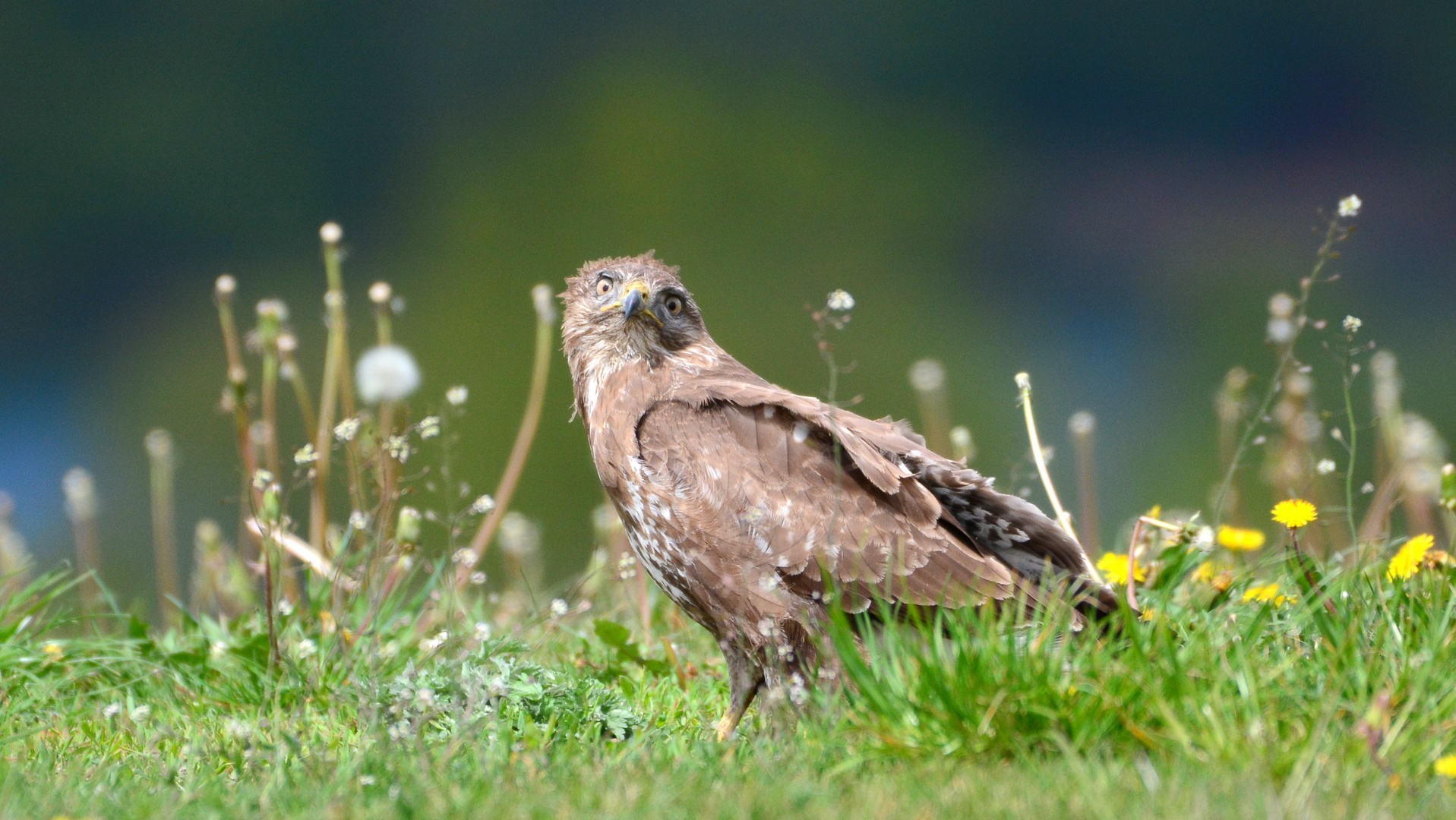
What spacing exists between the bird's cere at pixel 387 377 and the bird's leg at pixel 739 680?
5.10 feet

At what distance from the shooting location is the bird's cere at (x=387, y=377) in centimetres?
427

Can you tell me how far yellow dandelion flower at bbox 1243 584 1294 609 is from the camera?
3.30m

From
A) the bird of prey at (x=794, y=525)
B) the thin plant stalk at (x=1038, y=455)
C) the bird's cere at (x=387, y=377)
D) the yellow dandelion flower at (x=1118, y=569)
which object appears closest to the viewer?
the bird of prey at (x=794, y=525)

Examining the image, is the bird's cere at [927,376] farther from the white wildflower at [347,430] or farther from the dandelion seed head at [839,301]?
the white wildflower at [347,430]

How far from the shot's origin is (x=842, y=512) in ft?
10.8

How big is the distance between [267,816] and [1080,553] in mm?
2112

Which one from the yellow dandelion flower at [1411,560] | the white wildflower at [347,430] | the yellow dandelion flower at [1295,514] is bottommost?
the yellow dandelion flower at [1411,560]

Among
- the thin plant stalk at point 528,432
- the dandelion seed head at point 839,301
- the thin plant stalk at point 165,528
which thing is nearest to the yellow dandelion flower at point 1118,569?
the dandelion seed head at point 839,301

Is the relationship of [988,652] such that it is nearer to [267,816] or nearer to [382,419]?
[267,816]

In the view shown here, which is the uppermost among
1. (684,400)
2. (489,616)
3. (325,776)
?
(684,400)

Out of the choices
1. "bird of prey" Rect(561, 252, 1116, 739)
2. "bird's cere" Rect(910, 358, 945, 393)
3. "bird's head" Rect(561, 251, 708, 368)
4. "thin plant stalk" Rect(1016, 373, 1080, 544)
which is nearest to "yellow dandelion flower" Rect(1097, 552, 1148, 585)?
"thin plant stalk" Rect(1016, 373, 1080, 544)

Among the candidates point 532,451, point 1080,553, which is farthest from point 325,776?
point 532,451

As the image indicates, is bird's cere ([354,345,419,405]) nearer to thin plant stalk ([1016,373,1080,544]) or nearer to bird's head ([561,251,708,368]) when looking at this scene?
bird's head ([561,251,708,368])

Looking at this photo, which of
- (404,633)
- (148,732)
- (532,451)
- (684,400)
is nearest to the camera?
(148,732)
